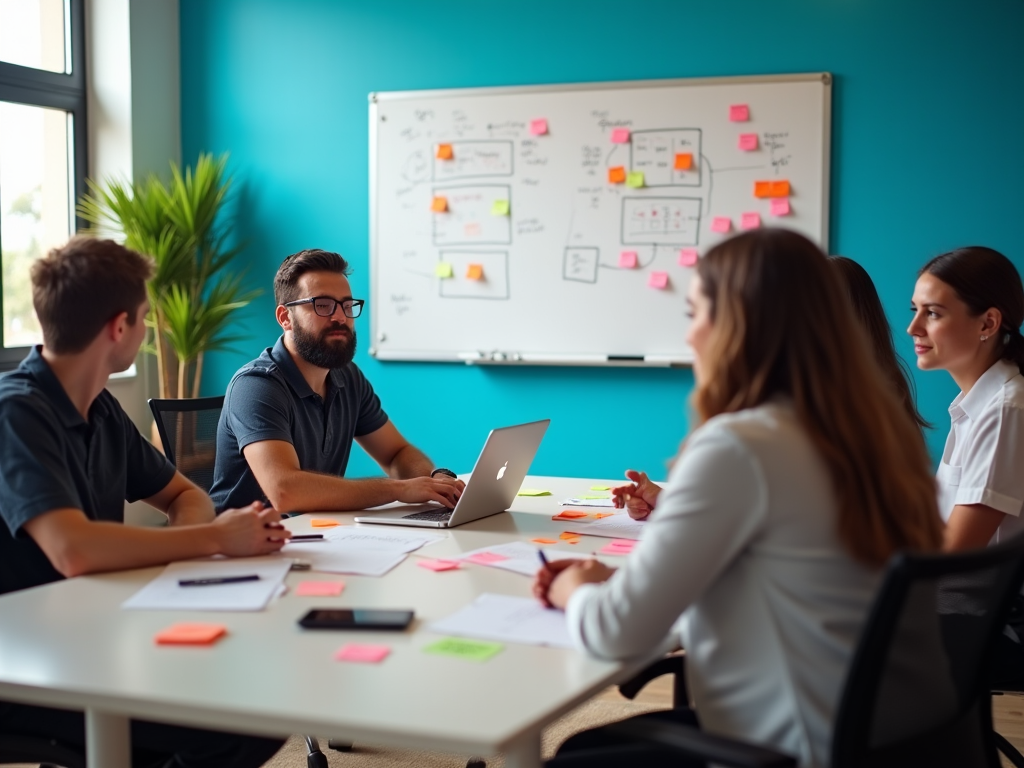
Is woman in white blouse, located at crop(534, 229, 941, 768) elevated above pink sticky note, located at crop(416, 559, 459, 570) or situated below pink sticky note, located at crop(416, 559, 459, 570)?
above

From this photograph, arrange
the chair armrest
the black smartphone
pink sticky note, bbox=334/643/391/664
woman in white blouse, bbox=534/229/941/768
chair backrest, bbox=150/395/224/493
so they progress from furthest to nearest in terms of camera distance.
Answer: chair backrest, bbox=150/395/224/493, the black smartphone, pink sticky note, bbox=334/643/391/664, woman in white blouse, bbox=534/229/941/768, the chair armrest

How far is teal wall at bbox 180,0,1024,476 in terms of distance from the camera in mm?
4203

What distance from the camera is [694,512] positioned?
1.34 metres

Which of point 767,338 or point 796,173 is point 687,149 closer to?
point 796,173

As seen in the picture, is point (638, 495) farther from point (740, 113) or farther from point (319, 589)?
point (740, 113)

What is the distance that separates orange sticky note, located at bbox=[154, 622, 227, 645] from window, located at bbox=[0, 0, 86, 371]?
3386mm

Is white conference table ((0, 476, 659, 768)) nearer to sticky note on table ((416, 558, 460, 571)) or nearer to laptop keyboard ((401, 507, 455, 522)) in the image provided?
sticky note on table ((416, 558, 460, 571))

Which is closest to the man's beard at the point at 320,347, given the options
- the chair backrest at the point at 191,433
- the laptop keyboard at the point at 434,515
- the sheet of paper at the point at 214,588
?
the chair backrest at the point at 191,433

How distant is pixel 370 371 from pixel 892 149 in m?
2.46

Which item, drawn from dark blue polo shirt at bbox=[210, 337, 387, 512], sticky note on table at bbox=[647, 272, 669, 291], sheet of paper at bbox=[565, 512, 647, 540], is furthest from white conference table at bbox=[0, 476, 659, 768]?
sticky note on table at bbox=[647, 272, 669, 291]

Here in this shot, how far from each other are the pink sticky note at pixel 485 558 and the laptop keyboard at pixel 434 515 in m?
0.33

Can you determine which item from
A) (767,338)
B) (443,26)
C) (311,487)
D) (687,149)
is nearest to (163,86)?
(443,26)

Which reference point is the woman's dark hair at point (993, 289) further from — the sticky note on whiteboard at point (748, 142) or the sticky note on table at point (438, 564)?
the sticky note on whiteboard at point (748, 142)

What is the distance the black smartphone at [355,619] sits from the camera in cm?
157
